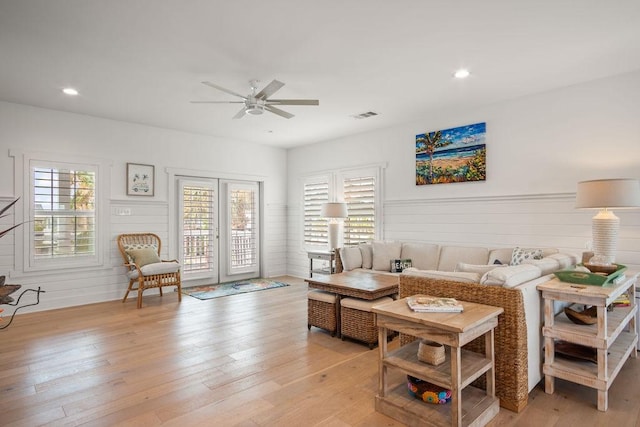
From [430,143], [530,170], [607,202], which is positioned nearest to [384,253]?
[430,143]

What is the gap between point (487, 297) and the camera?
2.54 meters

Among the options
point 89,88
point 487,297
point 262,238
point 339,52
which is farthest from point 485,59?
point 262,238

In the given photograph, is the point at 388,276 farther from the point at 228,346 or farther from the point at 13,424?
the point at 13,424

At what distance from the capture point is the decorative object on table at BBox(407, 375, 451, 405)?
2377 mm

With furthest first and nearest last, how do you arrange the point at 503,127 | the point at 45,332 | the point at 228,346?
the point at 503,127, the point at 45,332, the point at 228,346

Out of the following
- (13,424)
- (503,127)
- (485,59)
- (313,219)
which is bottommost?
(13,424)

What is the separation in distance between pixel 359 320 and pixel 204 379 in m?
1.51

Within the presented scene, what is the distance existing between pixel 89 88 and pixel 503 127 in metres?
5.02

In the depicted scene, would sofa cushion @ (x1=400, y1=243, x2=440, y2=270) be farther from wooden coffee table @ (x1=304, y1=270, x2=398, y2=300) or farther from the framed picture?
the framed picture

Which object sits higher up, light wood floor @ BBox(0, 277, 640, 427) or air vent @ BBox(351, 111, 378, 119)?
air vent @ BBox(351, 111, 378, 119)

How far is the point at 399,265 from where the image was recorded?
16.7 ft

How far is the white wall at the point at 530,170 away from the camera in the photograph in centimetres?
387

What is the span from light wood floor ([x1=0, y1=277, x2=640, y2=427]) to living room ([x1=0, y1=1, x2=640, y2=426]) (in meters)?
1.53

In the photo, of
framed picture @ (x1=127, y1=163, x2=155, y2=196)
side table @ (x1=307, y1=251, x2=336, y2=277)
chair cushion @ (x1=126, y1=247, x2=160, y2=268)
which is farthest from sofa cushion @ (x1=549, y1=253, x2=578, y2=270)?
framed picture @ (x1=127, y1=163, x2=155, y2=196)
